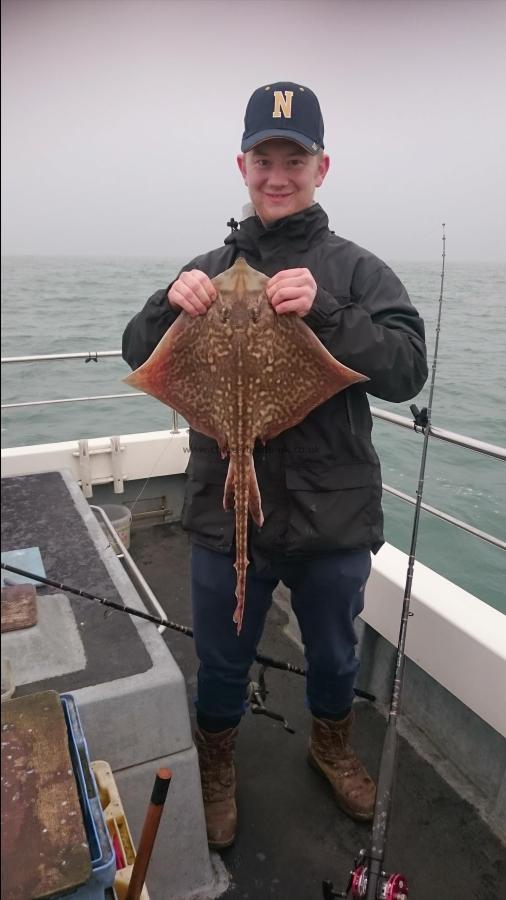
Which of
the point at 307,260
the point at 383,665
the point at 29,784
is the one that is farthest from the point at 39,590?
the point at 383,665

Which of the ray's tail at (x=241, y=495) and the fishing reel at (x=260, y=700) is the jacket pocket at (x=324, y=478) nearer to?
the ray's tail at (x=241, y=495)

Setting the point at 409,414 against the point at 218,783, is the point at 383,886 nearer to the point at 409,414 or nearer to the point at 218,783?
the point at 218,783

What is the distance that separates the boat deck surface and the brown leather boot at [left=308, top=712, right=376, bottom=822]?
78 mm

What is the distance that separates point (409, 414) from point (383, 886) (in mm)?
9624

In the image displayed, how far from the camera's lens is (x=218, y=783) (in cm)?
254

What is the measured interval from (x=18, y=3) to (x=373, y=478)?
1739mm

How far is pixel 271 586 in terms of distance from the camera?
2369 mm

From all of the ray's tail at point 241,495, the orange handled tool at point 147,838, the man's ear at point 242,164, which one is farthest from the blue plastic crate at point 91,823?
the man's ear at point 242,164

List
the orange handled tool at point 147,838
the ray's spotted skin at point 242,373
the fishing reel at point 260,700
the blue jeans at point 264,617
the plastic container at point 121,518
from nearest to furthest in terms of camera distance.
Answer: the orange handled tool at point 147,838
the ray's spotted skin at point 242,373
the blue jeans at point 264,617
the fishing reel at point 260,700
the plastic container at point 121,518

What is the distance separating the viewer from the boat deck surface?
235 centimetres

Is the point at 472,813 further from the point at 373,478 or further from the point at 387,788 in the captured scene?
the point at 373,478

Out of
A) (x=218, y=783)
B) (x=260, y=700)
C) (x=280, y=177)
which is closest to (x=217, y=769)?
(x=218, y=783)

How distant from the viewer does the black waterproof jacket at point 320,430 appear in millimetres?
2031

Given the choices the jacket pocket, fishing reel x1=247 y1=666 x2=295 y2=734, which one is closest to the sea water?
the jacket pocket
